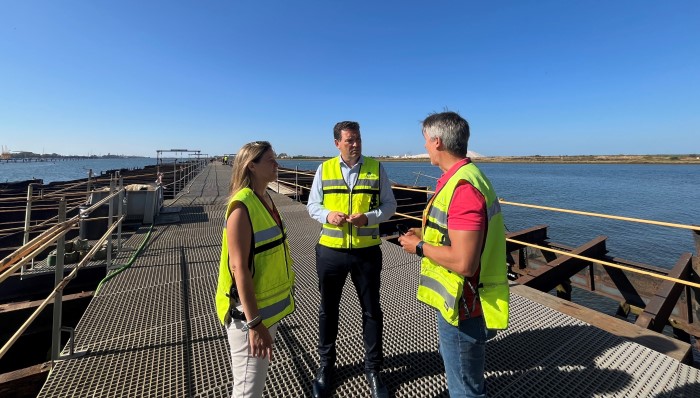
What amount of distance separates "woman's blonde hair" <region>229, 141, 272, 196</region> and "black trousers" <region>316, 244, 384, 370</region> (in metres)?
0.93

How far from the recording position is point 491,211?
155 cm

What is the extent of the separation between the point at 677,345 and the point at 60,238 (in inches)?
222

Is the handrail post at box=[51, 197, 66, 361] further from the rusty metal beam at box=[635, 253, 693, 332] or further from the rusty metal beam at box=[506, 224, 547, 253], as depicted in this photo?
the rusty metal beam at box=[506, 224, 547, 253]

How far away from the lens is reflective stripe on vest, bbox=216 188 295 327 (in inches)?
67.8

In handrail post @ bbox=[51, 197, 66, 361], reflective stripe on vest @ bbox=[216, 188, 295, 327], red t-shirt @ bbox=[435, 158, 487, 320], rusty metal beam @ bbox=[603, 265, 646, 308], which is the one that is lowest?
rusty metal beam @ bbox=[603, 265, 646, 308]

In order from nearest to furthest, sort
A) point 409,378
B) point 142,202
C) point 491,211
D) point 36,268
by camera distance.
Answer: point 491,211, point 409,378, point 36,268, point 142,202

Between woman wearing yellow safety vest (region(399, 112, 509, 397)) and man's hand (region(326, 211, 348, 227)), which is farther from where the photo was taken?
man's hand (region(326, 211, 348, 227))

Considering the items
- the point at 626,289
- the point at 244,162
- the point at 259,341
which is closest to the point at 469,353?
the point at 259,341

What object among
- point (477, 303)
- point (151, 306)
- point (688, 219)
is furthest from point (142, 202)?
point (688, 219)

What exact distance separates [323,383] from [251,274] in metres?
1.16

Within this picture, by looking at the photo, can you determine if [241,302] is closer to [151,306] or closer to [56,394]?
[56,394]

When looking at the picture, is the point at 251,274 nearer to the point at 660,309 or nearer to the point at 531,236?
the point at 660,309

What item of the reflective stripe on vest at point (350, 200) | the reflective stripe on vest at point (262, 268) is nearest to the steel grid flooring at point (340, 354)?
the reflective stripe on vest at point (262, 268)

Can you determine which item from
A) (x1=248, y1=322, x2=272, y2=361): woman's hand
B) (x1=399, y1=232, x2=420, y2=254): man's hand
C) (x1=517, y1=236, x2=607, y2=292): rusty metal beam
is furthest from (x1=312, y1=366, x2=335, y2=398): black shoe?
(x1=517, y1=236, x2=607, y2=292): rusty metal beam
